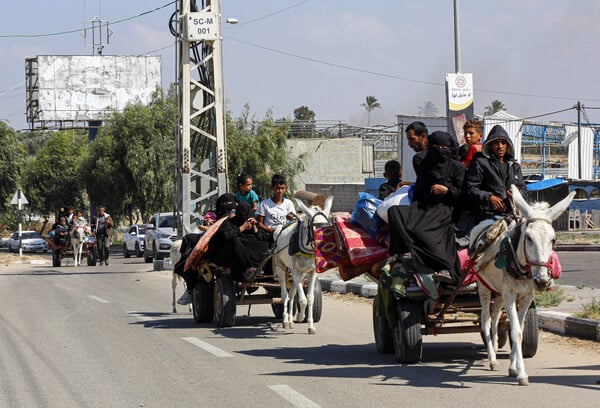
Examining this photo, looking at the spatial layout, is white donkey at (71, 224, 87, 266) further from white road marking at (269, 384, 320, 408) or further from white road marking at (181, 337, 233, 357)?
white road marking at (269, 384, 320, 408)

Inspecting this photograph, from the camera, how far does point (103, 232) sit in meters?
36.0

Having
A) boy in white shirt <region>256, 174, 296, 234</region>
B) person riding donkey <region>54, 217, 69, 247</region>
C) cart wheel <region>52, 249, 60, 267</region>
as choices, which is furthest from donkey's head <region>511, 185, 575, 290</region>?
cart wheel <region>52, 249, 60, 267</region>

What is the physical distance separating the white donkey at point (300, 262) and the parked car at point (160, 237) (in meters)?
22.7

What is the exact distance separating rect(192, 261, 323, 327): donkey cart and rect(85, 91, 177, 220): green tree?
125ft

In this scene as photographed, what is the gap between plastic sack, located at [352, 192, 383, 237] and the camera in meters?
10.4

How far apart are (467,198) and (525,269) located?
147cm

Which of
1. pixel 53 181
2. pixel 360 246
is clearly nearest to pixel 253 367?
pixel 360 246

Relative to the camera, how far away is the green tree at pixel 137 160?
53.3 meters

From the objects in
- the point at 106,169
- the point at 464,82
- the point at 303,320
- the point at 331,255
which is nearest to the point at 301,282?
the point at 303,320

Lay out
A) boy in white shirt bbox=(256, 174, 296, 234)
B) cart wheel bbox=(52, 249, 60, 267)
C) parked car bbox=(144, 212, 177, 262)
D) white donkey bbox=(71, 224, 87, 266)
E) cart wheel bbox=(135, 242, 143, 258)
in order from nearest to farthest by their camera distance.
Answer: boy in white shirt bbox=(256, 174, 296, 234) < white donkey bbox=(71, 224, 87, 266) < parked car bbox=(144, 212, 177, 262) < cart wheel bbox=(52, 249, 60, 267) < cart wheel bbox=(135, 242, 143, 258)

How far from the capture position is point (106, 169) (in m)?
54.4

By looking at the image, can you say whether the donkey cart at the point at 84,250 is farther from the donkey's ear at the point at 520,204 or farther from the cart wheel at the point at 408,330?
the donkey's ear at the point at 520,204

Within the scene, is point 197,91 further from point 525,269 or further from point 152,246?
point 525,269

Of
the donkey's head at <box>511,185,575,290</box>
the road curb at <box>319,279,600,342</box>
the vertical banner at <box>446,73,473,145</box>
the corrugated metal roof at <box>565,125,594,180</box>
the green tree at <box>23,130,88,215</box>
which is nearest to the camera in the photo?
the donkey's head at <box>511,185,575,290</box>
